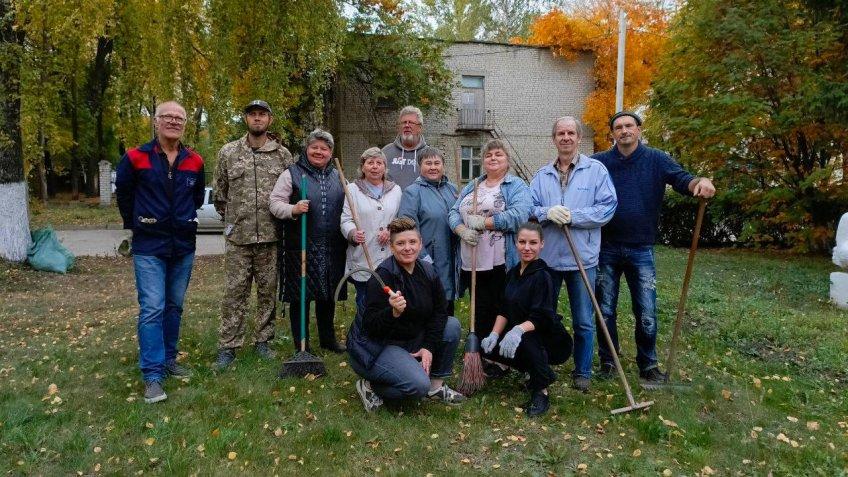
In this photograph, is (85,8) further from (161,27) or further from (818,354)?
(818,354)

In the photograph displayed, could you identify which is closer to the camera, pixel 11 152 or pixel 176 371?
pixel 176 371

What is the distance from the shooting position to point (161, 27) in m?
9.05

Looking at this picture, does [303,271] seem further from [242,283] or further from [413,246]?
[413,246]

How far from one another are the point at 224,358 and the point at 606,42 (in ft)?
70.4

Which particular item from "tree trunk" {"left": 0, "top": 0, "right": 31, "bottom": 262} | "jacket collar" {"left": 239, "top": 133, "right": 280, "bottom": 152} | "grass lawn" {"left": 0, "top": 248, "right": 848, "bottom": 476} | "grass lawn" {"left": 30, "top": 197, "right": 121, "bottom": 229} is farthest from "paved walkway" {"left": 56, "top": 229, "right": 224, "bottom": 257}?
"jacket collar" {"left": 239, "top": 133, "right": 280, "bottom": 152}

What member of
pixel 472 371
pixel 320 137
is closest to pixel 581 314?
pixel 472 371

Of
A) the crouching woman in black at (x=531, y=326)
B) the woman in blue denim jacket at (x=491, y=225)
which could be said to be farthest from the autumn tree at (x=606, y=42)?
the crouching woman in black at (x=531, y=326)

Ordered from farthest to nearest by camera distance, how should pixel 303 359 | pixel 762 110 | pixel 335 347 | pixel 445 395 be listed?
pixel 762 110 < pixel 335 347 < pixel 303 359 < pixel 445 395

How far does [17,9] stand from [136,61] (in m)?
2.42

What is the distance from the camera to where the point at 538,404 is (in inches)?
154

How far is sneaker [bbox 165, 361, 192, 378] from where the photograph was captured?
14.8 ft

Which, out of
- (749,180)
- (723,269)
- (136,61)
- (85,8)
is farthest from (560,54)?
(85,8)

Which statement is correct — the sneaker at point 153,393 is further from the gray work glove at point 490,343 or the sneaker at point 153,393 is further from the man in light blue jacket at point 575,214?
the man in light blue jacket at point 575,214

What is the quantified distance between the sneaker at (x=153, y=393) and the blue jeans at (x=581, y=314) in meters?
2.90
